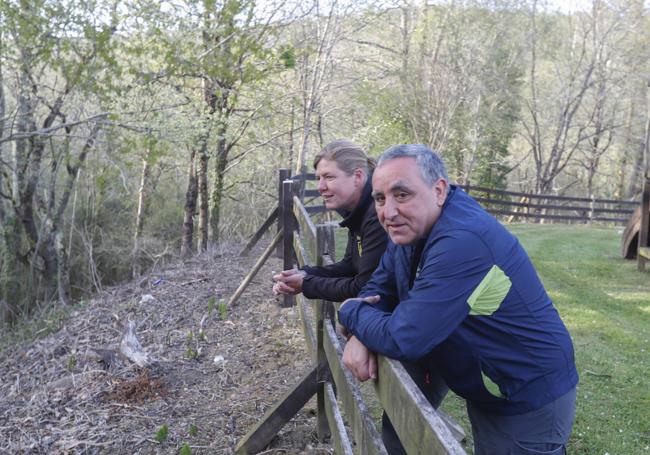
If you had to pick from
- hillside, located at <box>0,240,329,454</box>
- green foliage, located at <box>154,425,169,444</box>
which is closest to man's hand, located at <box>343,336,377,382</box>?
hillside, located at <box>0,240,329,454</box>

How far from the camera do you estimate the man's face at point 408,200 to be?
2189 mm

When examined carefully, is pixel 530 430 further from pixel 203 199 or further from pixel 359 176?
pixel 203 199

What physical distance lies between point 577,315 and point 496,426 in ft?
21.3

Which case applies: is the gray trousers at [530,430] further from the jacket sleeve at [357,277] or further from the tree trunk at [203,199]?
the tree trunk at [203,199]

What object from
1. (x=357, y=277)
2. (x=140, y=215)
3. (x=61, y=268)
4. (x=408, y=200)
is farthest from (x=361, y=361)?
(x=140, y=215)

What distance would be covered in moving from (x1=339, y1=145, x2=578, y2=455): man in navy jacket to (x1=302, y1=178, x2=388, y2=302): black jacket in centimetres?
68

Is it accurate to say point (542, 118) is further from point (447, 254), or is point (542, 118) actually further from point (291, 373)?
point (447, 254)

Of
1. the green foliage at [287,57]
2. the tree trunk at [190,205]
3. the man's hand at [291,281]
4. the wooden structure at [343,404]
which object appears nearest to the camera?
the wooden structure at [343,404]

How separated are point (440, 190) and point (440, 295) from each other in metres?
0.42

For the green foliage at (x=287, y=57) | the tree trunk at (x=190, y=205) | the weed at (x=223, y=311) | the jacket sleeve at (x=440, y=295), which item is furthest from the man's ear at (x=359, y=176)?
the tree trunk at (x=190, y=205)

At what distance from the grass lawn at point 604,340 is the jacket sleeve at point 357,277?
211cm

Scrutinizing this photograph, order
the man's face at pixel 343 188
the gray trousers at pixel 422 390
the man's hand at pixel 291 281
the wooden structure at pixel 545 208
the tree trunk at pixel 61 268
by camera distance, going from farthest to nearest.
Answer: the wooden structure at pixel 545 208 < the tree trunk at pixel 61 268 < the man's hand at pixel 291 281 < the man's face at pixel 343 188 < the gray trousers at pixel 422 390

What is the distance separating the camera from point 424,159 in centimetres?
222

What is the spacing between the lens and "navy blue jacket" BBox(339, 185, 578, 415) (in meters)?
1.99
